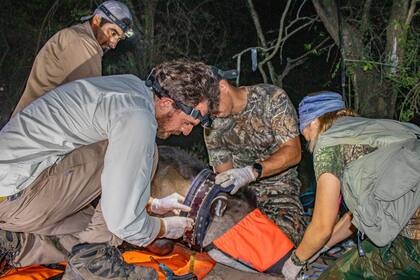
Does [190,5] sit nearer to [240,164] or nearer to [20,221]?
[240,164]

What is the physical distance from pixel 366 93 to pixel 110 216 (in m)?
4.04

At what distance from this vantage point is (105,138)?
2727 mm

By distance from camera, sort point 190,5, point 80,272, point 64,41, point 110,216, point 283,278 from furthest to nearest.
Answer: point 190,5 → point 64,41 → point 283,278 → point 80,272 → point 110,216

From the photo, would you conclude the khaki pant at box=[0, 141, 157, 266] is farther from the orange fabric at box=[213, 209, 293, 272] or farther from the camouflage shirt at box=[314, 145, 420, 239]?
the camouflage shirt at box=[314, 145, 420, 239]

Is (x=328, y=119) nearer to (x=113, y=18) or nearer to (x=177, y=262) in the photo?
(x=177, y=262)

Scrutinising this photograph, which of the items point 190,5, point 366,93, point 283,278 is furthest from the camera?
point 190,5

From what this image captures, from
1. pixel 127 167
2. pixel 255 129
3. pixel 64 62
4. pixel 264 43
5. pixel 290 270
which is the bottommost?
pixel 290 270

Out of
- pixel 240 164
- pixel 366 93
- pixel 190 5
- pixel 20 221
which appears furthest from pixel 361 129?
pixel 190 5

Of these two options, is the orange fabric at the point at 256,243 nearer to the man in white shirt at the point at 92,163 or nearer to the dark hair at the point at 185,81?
the man in white shirt at the point at 92,163

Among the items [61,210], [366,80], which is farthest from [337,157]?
[366,80]

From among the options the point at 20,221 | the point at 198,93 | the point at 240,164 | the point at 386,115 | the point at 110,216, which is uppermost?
the point at 198,93

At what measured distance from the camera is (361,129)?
274 cm

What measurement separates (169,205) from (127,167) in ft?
3.22

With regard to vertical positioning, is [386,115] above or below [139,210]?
below
